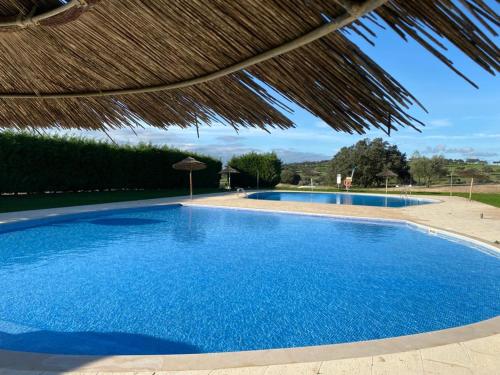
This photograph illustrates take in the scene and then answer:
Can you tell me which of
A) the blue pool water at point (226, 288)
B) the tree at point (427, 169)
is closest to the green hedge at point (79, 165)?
the blue pool water at point (226, 288)

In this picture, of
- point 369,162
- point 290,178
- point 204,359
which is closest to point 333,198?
point 369,162

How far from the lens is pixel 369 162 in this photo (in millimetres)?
34719

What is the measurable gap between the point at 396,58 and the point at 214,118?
1078mm

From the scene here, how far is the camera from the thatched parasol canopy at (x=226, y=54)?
1.09 metres

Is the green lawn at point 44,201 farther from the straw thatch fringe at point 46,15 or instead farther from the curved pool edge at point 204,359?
the straw thatch fringe at point 46,15

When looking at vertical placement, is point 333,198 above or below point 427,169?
below

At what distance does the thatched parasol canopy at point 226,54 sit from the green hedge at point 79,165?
46.1 ft

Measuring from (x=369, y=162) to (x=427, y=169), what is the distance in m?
6.66

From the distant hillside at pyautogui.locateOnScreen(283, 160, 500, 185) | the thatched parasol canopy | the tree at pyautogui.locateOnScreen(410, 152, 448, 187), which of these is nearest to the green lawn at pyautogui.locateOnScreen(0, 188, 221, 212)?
the thatched parasol canopy

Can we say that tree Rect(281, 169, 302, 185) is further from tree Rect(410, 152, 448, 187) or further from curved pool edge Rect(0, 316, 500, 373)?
curved pool edge Rect(0, 316, 500, 373)

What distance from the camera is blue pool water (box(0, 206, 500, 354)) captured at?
4.17 meters

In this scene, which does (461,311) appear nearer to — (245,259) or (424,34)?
(245,259)

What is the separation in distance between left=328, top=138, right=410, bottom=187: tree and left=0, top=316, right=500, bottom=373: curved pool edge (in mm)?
32305

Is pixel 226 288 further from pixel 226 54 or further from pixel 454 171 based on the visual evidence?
pixel 454 171
